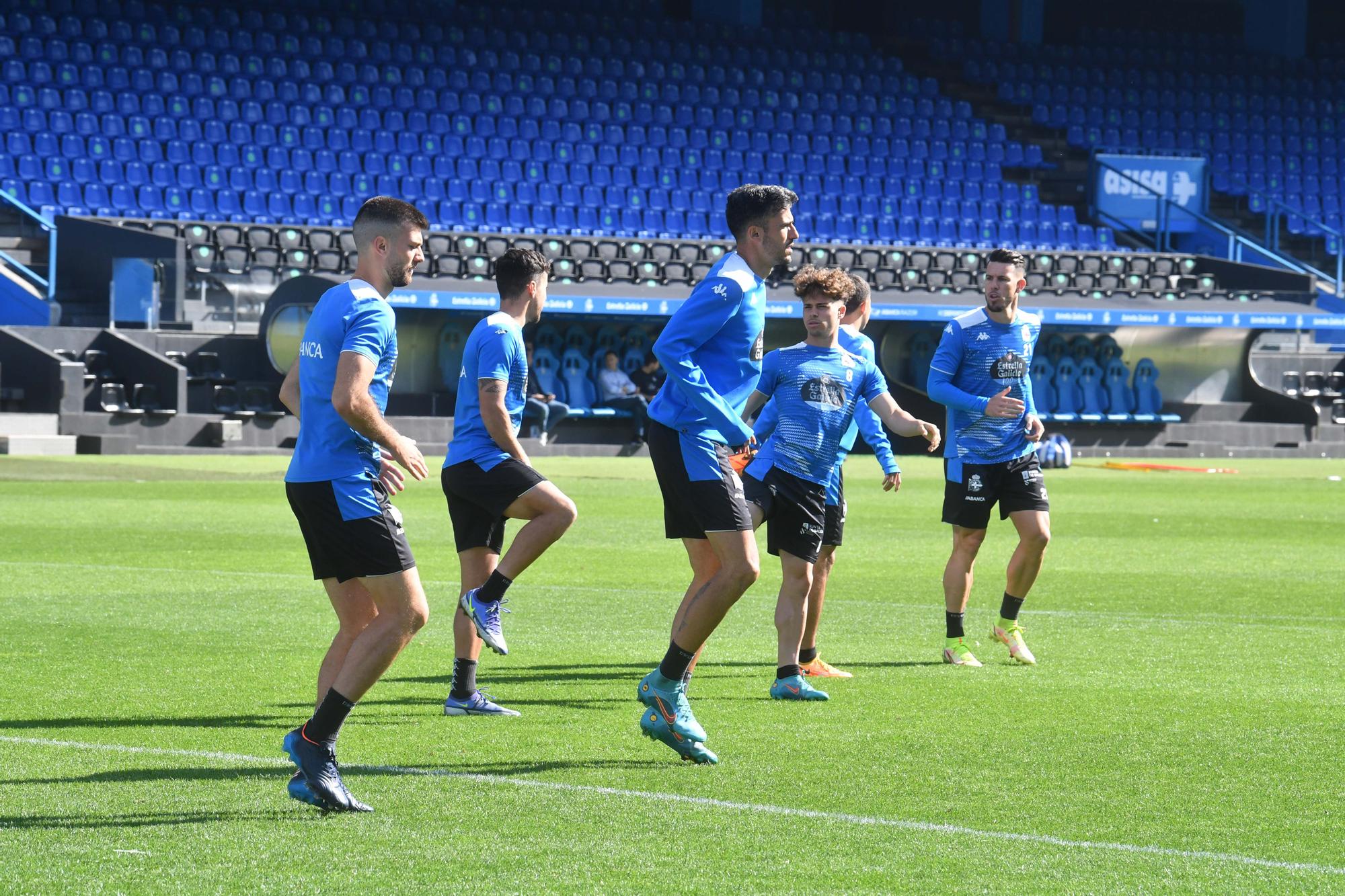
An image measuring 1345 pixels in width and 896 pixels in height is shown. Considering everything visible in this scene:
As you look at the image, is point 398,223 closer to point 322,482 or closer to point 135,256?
point 322,482

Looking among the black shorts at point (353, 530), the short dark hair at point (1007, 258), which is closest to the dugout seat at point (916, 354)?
the short dark hair at point (1007, 258)

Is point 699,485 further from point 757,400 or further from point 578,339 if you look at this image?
point 578,339

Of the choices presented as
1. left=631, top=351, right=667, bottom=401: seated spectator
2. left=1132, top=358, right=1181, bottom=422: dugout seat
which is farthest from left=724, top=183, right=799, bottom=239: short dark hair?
left=1132, top=358, right=1181, bottom=422: dugout seat

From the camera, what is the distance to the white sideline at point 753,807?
15.4ft

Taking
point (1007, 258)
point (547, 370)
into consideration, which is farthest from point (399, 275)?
point (547, 370)

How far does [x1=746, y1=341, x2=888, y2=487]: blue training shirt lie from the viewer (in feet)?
26.1

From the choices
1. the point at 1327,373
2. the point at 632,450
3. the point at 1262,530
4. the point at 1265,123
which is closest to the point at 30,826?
the point at 1262,530

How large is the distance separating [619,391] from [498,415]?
23.0 meters

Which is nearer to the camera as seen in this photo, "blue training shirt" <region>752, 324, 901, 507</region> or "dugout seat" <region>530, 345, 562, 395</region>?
"blue training shirt" <region>752, 324, 901, 507</region>

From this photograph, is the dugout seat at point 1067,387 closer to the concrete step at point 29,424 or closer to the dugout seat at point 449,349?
the dugout seat at point 449,349

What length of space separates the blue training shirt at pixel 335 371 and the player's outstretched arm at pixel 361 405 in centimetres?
4

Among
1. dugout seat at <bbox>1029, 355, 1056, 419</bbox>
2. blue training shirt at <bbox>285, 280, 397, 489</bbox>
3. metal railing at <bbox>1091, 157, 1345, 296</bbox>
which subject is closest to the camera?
blue training shirt at <bbox>285, 280, 397, 489</bbox>

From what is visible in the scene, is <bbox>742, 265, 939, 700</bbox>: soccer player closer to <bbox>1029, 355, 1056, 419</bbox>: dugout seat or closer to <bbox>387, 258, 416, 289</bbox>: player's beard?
<bbox>387, 258, 416, 289</bbox>: player's beard

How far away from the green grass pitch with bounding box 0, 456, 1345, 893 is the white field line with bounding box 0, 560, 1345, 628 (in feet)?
0.21
